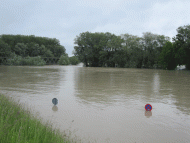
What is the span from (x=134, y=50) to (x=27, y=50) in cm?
5680

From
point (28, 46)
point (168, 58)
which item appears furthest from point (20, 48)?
point (168, 58)

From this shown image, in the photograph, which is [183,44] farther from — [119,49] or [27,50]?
[27,50]

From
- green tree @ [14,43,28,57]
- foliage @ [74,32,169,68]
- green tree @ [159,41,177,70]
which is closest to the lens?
green tree @ [159,41,177,70]

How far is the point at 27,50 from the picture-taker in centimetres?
9619

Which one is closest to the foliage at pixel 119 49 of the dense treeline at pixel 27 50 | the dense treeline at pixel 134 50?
the dense treeline at pixel 134 50

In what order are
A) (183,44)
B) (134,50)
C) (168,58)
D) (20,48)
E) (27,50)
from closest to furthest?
1. (183,44)
2. (168,58)
3. (134,50)
4. (20,48)
5. (27,50)

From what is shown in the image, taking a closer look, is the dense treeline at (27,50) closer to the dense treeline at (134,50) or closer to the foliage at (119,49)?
the foliage at (119,49)

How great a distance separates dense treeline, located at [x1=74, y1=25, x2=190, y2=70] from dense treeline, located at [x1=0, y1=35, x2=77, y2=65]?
17.4 metres

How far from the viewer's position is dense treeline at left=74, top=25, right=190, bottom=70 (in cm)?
4550

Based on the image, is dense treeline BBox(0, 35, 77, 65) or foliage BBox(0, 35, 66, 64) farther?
foliage BBox(0, 35, 66, 64)

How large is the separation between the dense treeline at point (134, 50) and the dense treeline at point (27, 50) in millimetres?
17412

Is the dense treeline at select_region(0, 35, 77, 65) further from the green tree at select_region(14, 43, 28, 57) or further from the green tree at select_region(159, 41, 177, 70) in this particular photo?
the green tree at select_region(159, 41, 177, 70)

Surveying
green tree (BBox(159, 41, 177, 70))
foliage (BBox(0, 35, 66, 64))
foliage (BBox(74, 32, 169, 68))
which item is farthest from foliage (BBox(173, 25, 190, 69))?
foliage (BBox(0, 35, 66, 64))

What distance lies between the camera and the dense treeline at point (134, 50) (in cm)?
4550
